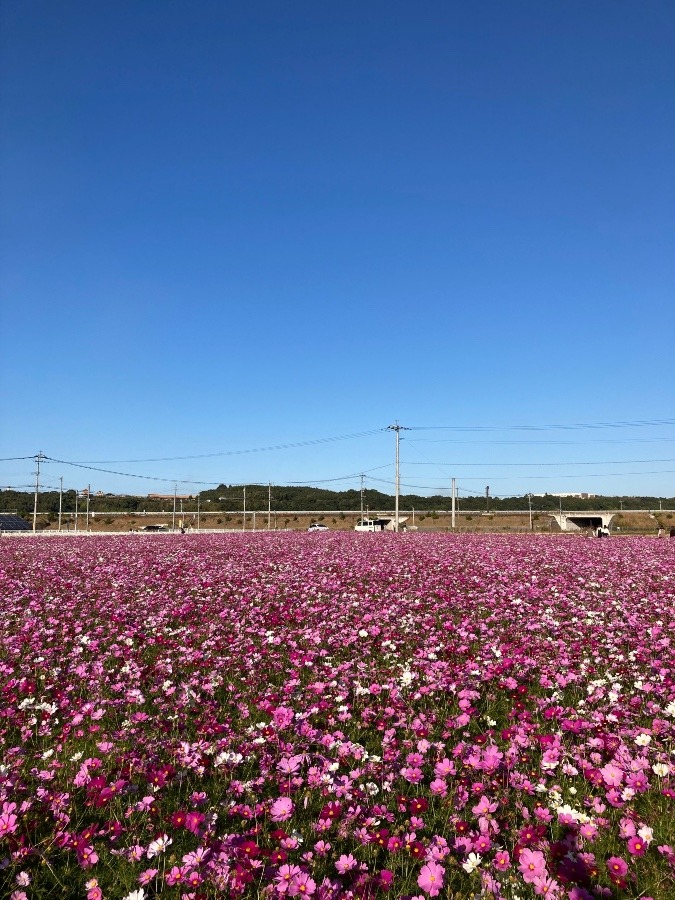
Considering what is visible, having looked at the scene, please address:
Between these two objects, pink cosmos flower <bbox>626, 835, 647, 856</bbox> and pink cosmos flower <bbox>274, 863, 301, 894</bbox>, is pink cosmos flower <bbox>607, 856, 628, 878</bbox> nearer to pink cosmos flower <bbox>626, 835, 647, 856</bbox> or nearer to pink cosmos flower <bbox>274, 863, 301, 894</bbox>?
pink cosmos flower <bbox>626, 835, 647, 856</bbox>

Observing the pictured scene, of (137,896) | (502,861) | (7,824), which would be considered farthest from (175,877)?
(502,861)

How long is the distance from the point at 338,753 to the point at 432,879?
1482 millimetres

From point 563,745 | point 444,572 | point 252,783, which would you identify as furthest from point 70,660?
point 444,572

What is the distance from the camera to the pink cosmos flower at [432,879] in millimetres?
2560

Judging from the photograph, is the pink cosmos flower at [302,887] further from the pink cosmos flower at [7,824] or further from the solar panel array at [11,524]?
the solar panel array at [11,524]

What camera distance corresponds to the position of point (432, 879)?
8.55ft

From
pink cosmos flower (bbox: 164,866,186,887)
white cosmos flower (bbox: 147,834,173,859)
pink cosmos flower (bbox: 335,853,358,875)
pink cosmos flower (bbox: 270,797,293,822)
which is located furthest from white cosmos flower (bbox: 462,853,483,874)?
white cosmos flower (bbox: 147,834,173,859)

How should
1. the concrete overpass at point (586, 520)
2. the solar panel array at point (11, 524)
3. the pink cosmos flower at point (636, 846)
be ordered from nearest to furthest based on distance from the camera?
1. the pink cosmos flower at point (636, 846)
2. the concrete overpass at point (586, 520)
3. the solar panel array at point (11, 524)

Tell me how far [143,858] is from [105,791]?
492 millimetres

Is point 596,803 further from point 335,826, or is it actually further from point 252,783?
point 252,783

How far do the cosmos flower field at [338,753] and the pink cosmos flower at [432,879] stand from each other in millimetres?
18

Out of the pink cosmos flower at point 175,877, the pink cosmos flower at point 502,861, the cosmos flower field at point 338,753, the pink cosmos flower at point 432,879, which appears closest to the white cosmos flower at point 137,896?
the cosmos flower field at point 338,753

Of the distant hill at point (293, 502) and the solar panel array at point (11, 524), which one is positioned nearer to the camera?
the solar panel array at point (11, 524)

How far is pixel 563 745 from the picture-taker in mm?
4105
